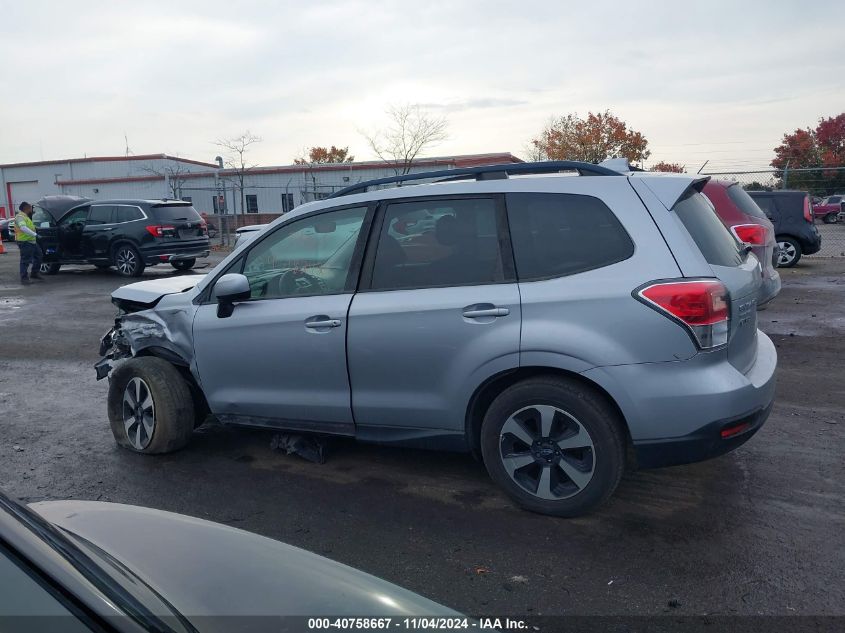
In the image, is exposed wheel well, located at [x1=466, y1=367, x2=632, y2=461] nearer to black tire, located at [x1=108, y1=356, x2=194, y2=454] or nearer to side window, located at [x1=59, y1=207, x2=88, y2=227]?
black tire, located at [x1=108, y1=356, x2=194, y2=454]

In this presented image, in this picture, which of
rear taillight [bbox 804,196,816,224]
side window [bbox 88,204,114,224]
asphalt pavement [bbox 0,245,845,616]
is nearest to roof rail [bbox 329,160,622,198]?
asphalt pavement [bbox 0,245,845,616]

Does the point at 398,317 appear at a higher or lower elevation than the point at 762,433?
higher

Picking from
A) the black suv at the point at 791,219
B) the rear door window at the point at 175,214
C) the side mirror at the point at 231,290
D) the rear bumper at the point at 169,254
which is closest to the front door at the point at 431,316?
the side mirror at the point at 231,290

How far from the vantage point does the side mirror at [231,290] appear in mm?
4613

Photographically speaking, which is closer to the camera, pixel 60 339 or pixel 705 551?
pixel 705 551

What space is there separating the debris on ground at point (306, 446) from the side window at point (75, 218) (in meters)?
14.6

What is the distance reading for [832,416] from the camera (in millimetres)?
5699

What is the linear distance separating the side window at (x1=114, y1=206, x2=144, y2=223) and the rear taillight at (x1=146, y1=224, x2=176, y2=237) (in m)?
0.45

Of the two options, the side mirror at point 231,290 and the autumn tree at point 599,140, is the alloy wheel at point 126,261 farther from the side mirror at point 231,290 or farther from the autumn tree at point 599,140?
the autumn tree at point 599,140

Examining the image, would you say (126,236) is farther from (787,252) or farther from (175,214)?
(787,252)

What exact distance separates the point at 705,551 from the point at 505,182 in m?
2.22

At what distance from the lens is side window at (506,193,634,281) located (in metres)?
3.91

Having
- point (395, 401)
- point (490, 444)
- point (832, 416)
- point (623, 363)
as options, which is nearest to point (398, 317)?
point (395, 401)

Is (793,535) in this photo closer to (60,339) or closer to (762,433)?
(762,433)
